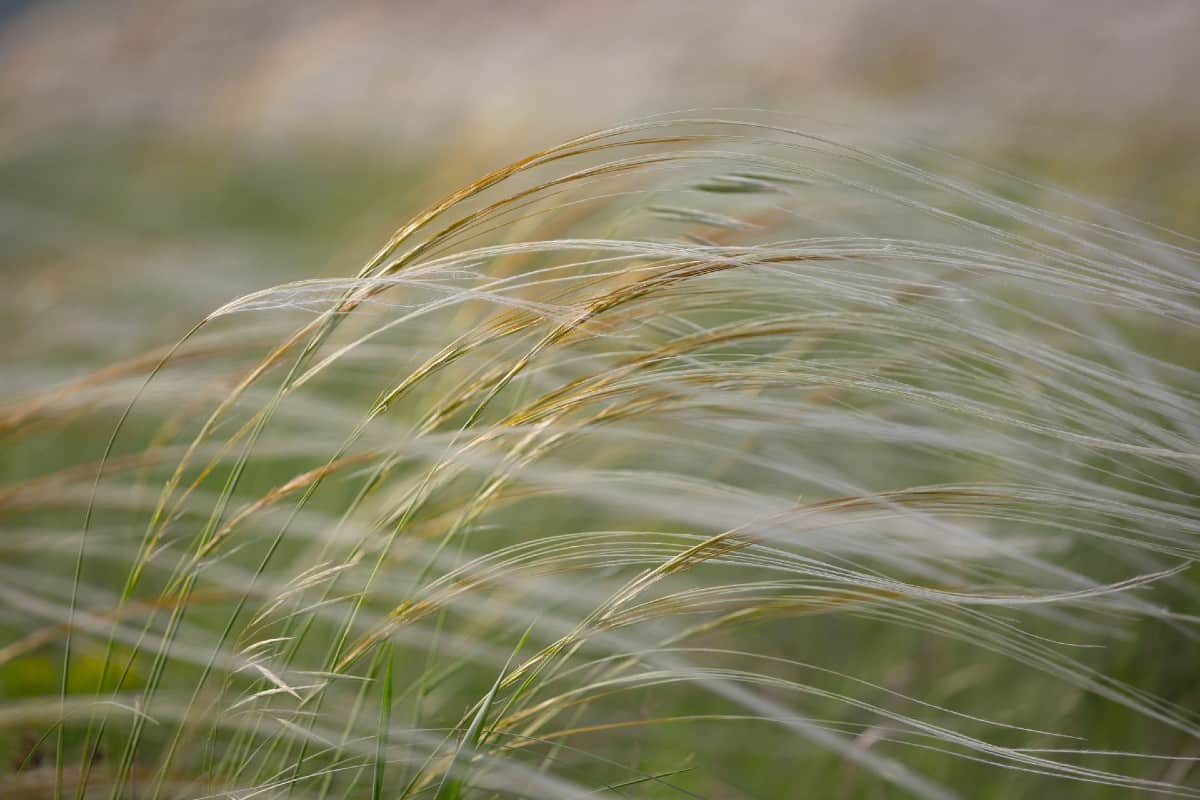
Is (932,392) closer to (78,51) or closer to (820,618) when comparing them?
(820,618)

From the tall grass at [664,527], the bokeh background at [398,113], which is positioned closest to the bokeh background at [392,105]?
the bokeh background at [398,113]

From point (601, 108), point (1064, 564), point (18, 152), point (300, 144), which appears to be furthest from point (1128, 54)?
point (18, 152)

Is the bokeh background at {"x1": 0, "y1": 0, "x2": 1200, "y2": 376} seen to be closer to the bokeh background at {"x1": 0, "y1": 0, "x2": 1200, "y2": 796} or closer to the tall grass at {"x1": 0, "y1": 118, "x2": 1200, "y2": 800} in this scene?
the bokeh background at {"x1": 0, "y1": 0, "x2": 1200, "y2": 796}

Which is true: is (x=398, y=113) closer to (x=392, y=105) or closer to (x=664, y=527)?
(x=392, y=105)

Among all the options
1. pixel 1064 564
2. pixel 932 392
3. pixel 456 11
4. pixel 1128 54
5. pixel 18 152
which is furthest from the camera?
pixel 456 11

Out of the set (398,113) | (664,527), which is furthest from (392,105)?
(664,527)

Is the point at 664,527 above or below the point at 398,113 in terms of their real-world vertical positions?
below
